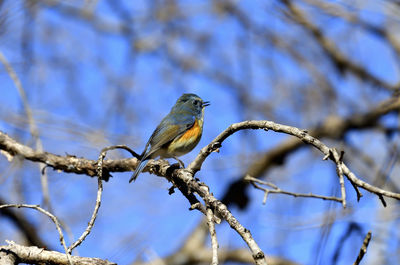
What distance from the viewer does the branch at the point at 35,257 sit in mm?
Answer: 2379

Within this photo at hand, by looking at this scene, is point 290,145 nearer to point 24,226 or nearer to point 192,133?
point 192,133

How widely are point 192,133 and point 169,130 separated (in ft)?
0.81

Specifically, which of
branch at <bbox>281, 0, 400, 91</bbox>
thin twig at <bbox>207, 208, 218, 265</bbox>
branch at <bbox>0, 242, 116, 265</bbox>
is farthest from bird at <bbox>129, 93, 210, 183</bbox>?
branch at <bbox>281, 0, 400, 91</bbox>

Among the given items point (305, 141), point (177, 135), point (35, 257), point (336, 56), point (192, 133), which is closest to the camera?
point (305, 141)

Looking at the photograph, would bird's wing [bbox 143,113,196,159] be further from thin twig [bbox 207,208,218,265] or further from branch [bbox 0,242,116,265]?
thin twig [bbox 207,208,218,265]

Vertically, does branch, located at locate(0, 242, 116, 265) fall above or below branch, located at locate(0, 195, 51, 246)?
below

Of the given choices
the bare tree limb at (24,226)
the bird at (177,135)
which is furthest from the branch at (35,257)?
the bare tree limb at (24,226)

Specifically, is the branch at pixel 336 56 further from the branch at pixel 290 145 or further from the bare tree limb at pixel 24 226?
the bare tree limb at pixel 24 226

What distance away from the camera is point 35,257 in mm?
2479

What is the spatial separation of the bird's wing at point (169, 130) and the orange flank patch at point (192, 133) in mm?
39

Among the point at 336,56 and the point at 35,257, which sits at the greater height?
the point at 336,56

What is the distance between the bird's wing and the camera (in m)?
4.52

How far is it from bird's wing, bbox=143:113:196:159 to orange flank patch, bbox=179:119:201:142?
0.13 feet

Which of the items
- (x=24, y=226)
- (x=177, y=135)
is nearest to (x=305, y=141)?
(x=177, y=135)
